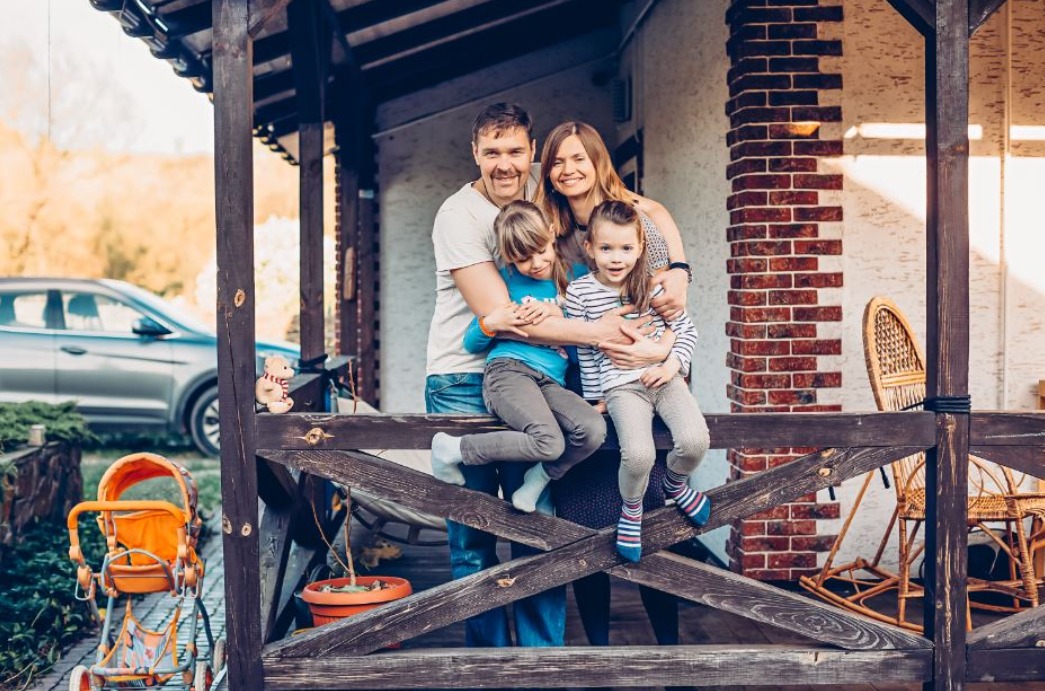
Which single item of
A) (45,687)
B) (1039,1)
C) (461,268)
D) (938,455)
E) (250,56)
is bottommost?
(45,687)

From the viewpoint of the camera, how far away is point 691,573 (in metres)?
3.59

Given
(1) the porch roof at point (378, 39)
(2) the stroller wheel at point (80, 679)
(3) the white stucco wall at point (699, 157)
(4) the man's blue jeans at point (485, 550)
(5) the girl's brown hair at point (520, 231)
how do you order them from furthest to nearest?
(3) the white stucco wall at point (699, 157) < (1) the porch roof at point (378, 39) < (2) the stroller wheel at point (80, 679) < (4) the man's blue jeans at point (485, 550) < (5) the girl's brown hair at point (520, 231)

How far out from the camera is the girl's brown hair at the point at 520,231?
3150 mm

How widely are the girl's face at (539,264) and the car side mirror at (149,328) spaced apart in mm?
7443

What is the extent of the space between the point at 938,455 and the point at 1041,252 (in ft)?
6.18

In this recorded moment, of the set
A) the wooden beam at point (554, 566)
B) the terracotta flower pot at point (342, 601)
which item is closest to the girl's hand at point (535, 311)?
the wooden beam at point (554, 566)

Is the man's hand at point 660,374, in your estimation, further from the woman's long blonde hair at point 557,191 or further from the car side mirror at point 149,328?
the car side mirror at point 149,328

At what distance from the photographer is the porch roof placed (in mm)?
5180

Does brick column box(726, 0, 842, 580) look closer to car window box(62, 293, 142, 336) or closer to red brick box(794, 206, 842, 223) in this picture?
red brick box(794, 206, 842, 223)

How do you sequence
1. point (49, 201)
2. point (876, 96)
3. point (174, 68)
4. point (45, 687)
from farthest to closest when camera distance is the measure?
point (49, 201), point (174, 68), point (876, 96), point (45, 687)

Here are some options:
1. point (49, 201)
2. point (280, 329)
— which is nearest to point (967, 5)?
point (280, 329)

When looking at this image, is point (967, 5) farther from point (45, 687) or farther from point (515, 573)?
point (45, 687)

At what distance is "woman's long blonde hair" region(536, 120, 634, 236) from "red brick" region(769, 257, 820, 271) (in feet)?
5.31

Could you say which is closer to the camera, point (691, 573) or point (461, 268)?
point (461, 268)
